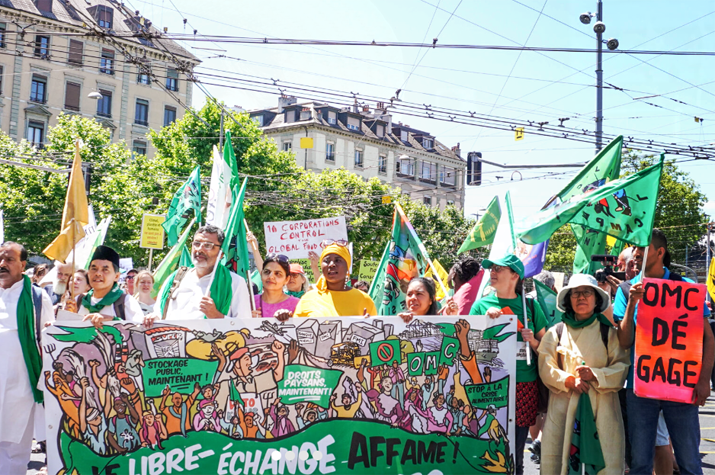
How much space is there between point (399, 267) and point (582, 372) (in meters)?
2.79

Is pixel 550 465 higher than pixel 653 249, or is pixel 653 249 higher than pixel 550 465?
pixel 653 249

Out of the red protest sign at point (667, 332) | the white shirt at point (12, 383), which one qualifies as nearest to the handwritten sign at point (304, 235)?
the white shirt at point (12, 383)

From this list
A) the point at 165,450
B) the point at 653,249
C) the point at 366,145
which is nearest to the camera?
the point at 165,450

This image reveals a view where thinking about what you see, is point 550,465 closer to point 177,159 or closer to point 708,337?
point 708,337

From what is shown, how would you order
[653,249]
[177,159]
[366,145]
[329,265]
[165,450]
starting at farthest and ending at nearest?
[366,145]
[177,159]
[329,265]
[653,249]
[165,450]

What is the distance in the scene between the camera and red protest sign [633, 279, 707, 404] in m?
4.87

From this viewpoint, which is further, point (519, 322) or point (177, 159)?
point (177, 159)

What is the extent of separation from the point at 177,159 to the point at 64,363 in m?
29.6

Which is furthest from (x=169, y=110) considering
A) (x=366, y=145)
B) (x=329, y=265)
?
(x=329, y=265)

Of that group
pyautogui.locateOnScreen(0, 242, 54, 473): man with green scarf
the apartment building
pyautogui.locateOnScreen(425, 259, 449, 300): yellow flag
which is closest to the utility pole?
pyautogui.locateOnScreen(425, 259, 449, 300): yellow flag

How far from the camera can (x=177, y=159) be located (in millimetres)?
33375

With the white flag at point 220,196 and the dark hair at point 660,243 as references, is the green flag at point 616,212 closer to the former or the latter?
the dark hair at point 660,243

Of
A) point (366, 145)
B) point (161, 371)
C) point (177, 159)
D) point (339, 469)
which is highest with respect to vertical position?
point (366, 145)

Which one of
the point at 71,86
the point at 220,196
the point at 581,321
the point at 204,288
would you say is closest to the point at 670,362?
the point at 581,321
